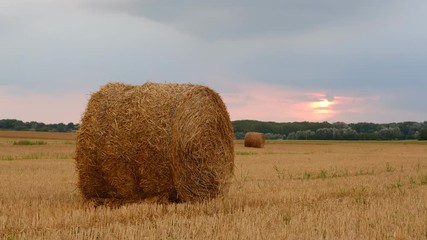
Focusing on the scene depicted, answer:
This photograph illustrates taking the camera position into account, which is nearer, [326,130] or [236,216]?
[236,216]

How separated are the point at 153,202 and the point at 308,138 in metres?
70.7

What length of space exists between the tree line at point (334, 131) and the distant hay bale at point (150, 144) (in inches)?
2409

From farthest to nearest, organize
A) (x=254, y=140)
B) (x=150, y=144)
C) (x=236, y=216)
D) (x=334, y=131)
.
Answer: (x=334, y=131)
(x=254, y=140)
(x=150, y=144)
(x=236, y=216)

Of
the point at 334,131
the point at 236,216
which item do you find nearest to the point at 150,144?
the point at 236,216

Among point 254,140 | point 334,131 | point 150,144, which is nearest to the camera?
point 150,144

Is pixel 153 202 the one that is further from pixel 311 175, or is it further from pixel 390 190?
pixel 311 175

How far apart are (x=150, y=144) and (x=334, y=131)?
7232cm

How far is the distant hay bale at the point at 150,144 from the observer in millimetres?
9594

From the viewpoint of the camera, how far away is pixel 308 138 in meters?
78.8

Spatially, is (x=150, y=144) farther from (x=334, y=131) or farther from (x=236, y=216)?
(x=334, y=131)

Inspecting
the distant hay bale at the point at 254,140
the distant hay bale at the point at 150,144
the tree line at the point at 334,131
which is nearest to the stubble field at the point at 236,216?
the distant hay bale at the point at 150,144

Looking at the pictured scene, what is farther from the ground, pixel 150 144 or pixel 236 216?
pixel 150 144

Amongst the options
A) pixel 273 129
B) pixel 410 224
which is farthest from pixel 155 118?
pixel 273 129

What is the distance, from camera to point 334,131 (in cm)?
7938
